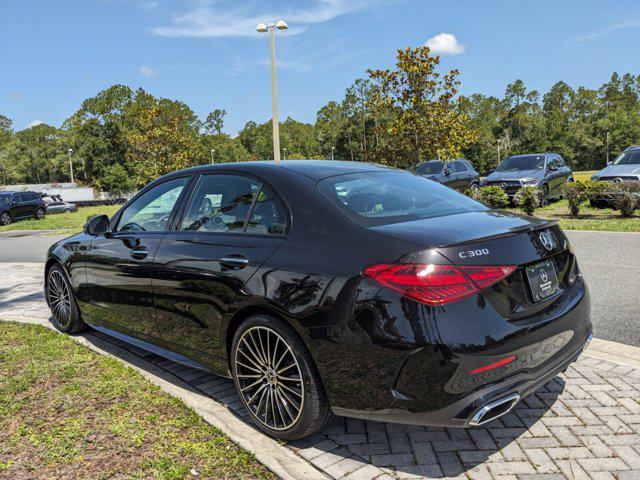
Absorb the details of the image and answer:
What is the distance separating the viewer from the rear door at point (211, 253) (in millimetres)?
3244

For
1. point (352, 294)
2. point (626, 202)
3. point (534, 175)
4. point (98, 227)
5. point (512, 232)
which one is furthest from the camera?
point (534, 175)

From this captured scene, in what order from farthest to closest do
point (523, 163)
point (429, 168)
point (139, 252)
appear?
point (429, 168) → point (523, 163) → point (139, 252)

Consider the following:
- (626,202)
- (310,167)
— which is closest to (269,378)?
(310,167)

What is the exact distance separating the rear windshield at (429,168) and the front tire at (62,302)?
51.8 ft

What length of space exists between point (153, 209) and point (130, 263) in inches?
19.0

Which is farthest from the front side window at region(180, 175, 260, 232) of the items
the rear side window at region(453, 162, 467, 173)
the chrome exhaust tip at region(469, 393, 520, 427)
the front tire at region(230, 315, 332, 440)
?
the rear side window at region(453, 162, 467, 173)

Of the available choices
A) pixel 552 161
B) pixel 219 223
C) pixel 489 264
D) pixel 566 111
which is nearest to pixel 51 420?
pixel 219 223

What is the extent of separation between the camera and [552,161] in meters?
17.7

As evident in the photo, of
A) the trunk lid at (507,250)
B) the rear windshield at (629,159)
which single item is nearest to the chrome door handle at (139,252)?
the trunk lid at (507,250)

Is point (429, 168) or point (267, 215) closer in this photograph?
point (267, 215)

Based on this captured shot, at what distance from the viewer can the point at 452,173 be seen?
63.7 ft

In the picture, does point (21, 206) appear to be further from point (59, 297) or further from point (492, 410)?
point (492, 410)

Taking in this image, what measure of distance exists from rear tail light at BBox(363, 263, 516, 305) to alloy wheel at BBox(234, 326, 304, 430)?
78 centimetres

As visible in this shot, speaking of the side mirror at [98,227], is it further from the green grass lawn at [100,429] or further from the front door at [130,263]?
the green grass lawn at [100,429]
